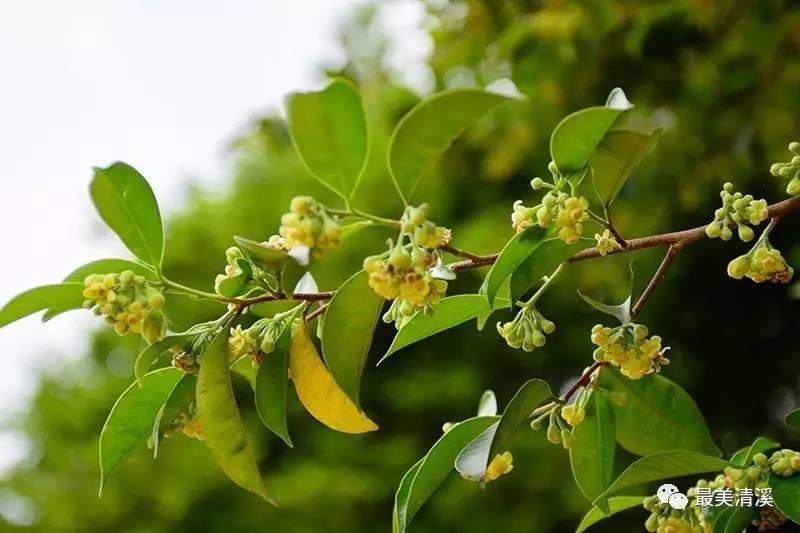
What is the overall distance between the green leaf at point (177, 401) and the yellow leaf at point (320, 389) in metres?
0.08

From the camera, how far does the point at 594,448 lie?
859 millimetres

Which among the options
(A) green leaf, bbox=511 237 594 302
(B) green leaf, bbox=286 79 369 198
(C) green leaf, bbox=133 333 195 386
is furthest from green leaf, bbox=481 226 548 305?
(C) green leaf, bbox=133 333 195 386

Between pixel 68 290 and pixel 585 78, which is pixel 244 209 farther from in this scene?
pixel 68 290

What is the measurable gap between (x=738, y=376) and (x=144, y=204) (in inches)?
80.3

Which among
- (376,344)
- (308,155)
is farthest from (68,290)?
(376,344)

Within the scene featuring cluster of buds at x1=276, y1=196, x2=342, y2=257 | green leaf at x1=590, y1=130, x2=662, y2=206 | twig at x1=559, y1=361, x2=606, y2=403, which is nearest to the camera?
cluster of buds at x1=276, y1=196, x2=342, y2=257

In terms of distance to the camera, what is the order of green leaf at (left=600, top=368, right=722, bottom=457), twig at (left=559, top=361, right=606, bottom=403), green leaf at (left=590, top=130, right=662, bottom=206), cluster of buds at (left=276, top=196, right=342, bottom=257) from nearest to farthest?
cluster of buds at (left=276, top=196, right=342, bottom=257), green leaf at (left=590, top=130, right=662, bottom=206), twig at (left=559, top=361, right=606, bottom=403), green leaf at (left=600, top=368, right=722, bottom=457)

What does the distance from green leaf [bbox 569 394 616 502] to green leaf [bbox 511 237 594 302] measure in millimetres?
193

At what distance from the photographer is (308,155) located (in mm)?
644

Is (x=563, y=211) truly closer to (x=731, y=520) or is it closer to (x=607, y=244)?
(x=607, y=244)

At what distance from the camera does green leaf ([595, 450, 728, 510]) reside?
727mm

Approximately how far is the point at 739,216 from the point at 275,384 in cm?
37

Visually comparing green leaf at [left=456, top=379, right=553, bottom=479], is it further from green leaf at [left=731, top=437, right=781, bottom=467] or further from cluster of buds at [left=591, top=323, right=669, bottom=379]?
green leaf at [left=731, top=437, right=781, bottom=467]

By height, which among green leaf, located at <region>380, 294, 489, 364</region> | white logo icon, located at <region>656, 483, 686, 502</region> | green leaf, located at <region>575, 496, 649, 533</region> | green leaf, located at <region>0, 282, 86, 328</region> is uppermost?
green leaf, located at <region>0, 282, 86, 328</region>
